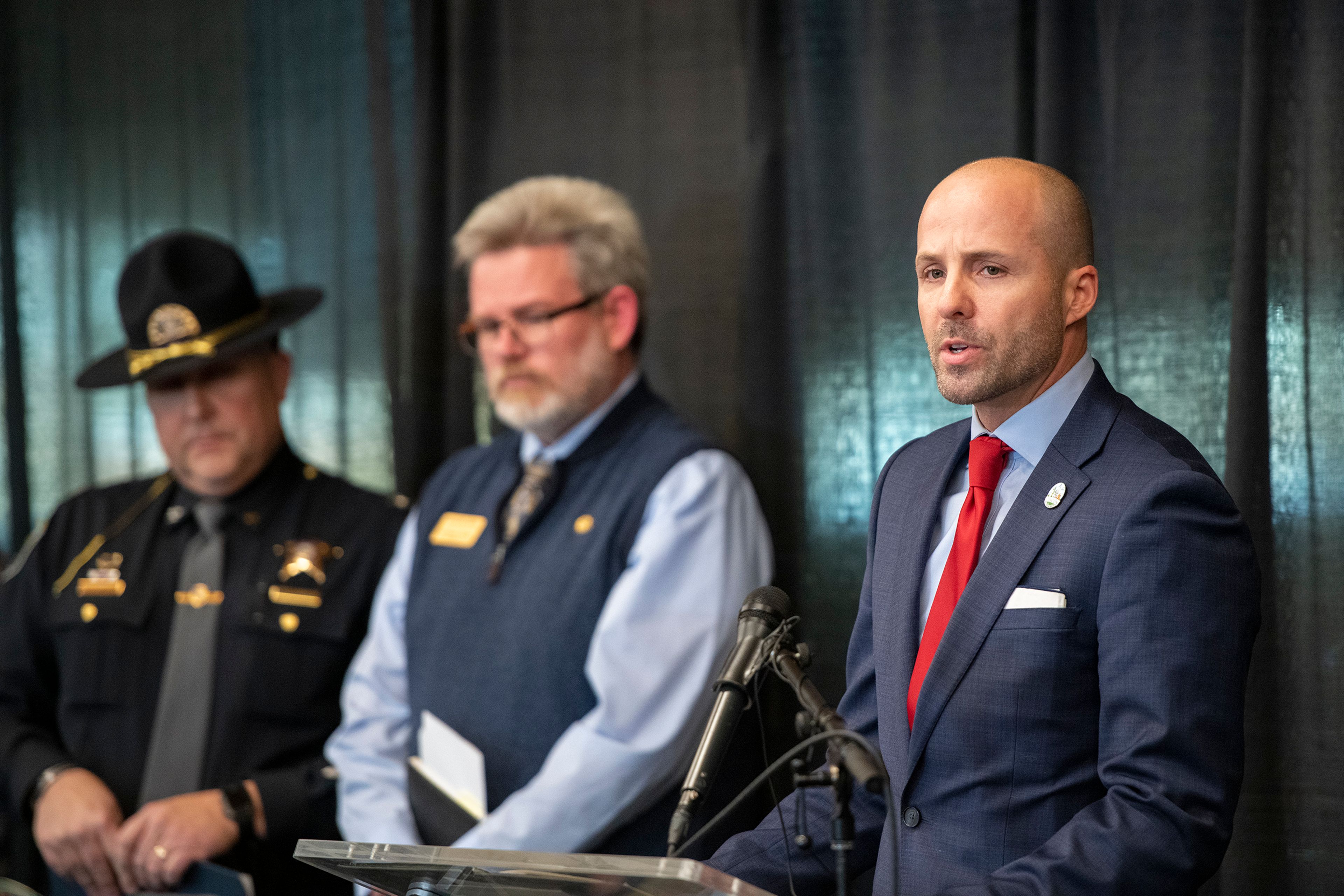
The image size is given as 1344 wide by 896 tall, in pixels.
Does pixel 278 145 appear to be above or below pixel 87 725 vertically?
above

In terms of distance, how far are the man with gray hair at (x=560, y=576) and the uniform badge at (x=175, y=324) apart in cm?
59

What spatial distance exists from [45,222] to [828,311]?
2176mm

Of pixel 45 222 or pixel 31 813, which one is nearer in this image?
pixel 31 813

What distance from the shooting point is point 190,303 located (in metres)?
2.46

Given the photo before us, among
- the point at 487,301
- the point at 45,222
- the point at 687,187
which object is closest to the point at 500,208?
the point at 487,301

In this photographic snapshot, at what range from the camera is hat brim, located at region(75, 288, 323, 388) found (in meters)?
2.41

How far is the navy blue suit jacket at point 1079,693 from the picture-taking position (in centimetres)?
108

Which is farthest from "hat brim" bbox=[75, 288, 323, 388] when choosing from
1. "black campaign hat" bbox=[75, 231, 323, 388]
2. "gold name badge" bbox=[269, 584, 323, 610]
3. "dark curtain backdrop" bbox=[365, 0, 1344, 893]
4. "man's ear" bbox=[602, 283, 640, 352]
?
"man's ear" bbox=[602, 283, 640, 352]

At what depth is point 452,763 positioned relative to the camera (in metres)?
2.09

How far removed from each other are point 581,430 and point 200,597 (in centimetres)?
89

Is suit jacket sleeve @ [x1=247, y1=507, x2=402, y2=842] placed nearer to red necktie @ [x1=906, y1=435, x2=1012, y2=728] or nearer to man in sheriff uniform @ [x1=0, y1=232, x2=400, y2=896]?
man in sheriff uniform @ [x1=0, y1=232, x2=400, y2=896]

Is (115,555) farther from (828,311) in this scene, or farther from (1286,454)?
(1286,454)

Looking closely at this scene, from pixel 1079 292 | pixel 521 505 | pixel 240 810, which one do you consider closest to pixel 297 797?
pixel 240 810

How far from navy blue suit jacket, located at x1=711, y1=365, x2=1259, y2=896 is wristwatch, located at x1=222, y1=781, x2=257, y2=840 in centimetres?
127
